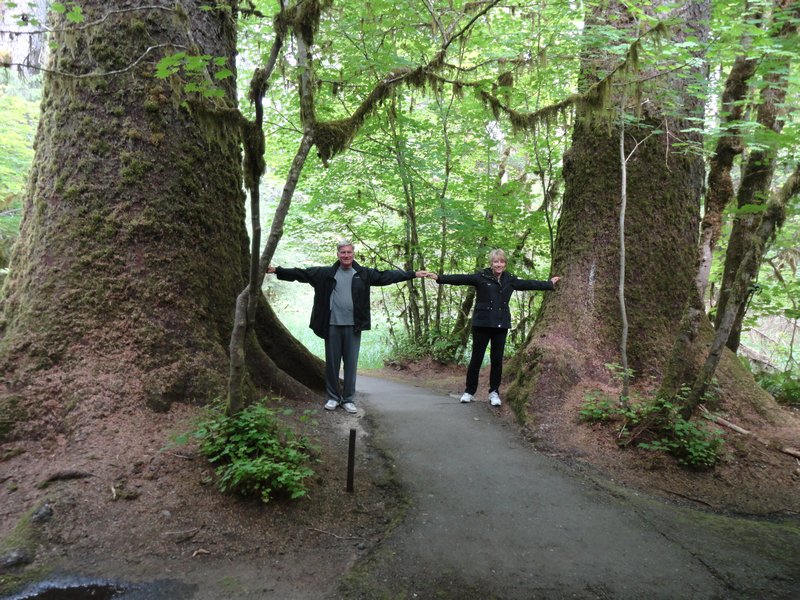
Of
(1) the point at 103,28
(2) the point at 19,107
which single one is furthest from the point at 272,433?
(2) the point at 19,107

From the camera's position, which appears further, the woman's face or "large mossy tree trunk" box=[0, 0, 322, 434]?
the woman's face

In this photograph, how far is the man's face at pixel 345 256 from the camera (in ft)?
21.3

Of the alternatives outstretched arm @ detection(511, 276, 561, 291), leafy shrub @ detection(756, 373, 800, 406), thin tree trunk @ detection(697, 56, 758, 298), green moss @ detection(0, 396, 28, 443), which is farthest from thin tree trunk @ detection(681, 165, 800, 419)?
green moss @ detection(0, 396, 28, 443)

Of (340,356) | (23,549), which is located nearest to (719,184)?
(340,356)

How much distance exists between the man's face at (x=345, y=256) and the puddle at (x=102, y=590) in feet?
14.3

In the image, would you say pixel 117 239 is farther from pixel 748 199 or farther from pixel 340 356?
pixel 748 199

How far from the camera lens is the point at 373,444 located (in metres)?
5.65

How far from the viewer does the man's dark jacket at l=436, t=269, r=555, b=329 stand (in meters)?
7.22

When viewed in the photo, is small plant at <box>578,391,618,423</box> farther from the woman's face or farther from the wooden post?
the wooden post

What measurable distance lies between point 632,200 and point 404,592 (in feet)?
21.8

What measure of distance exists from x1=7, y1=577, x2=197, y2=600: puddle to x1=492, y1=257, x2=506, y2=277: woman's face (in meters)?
5.60

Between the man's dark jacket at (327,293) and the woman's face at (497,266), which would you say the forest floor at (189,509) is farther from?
the woman's face at (497,266)

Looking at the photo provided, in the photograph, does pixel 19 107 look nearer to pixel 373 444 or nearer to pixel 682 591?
pixel 373 444

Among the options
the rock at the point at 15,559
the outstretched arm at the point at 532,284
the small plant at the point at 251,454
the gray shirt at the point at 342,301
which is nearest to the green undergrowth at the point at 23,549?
the rock at the point at 15,559
